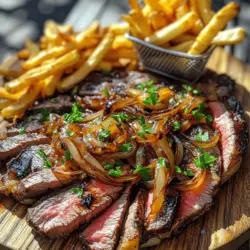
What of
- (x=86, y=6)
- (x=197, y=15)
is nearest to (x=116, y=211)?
(x=197, y=15)

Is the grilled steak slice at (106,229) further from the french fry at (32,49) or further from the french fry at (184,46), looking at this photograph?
the french fry at (32,49)

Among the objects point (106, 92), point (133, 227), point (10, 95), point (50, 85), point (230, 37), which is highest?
point (10, 95)

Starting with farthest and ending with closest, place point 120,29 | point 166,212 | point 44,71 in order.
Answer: point 120,29, point 44,71, point 166,212

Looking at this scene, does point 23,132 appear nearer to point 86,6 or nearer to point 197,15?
point 197,15

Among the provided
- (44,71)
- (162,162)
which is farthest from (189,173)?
(44,71)

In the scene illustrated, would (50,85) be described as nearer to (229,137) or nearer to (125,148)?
(125,148)

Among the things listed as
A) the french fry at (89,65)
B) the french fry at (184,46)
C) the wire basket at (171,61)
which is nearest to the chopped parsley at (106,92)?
the french fry at (89,65)
